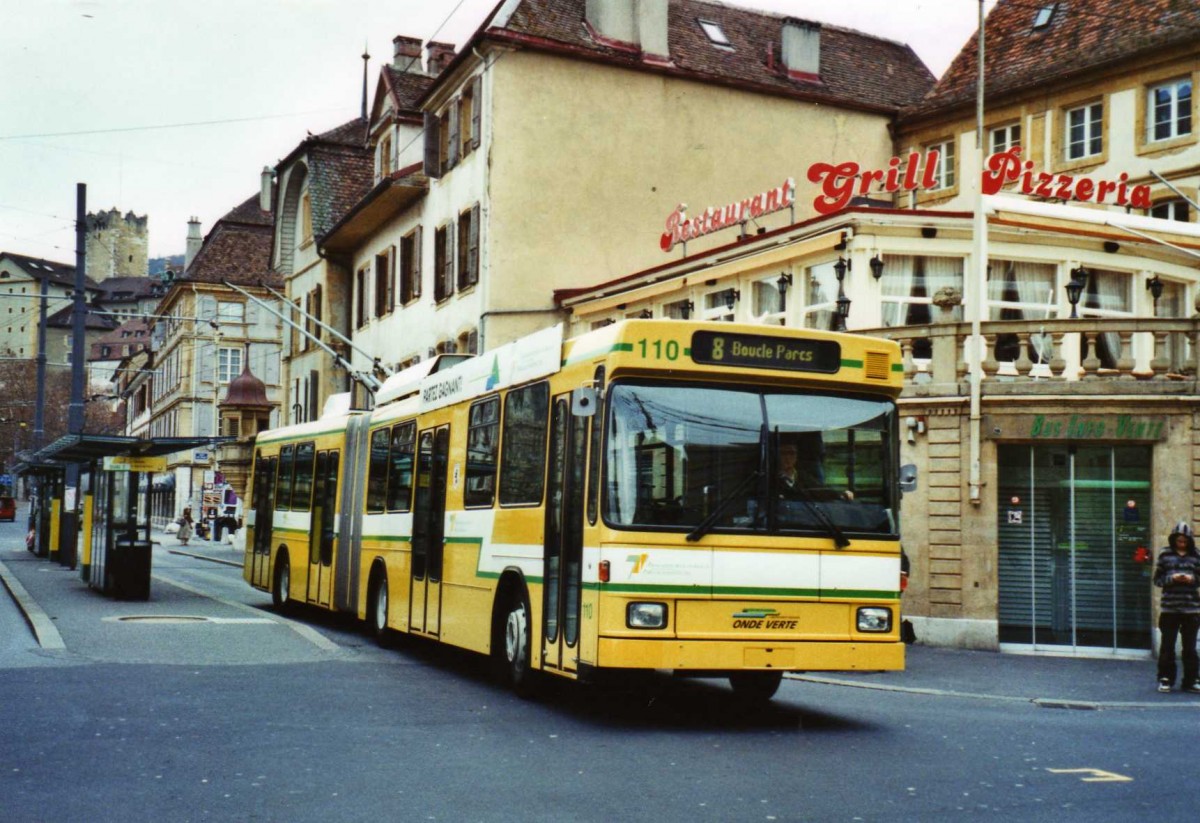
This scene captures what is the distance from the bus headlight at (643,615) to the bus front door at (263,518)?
14.0 m

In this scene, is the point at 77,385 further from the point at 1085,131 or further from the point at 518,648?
the point at 518,648

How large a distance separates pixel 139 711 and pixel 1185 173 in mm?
27257

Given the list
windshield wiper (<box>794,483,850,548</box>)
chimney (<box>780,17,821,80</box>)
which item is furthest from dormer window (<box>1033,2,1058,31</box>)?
windshield wiper (<box>794,483,850,548</box>)

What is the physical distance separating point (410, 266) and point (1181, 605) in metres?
28.6

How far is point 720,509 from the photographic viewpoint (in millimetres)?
11305

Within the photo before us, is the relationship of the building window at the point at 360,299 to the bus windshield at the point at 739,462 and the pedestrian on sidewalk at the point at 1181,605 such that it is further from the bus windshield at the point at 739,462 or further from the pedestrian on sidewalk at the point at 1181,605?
the bus windshield at the point at 739,462

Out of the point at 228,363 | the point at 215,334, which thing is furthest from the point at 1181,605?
the point at 228,363

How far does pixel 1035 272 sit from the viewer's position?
26062 mm

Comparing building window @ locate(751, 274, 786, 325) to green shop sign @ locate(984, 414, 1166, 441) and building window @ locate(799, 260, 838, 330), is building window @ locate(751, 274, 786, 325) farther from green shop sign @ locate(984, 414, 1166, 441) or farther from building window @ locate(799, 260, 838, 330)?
green shop sign @ locate(984, 414, 1166, 441)

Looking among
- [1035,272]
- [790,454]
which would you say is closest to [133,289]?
[1035,272]

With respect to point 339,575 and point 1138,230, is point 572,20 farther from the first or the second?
point 339,575

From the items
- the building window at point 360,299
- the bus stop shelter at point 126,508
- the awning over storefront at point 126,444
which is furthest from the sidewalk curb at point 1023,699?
the building window at point 360,299

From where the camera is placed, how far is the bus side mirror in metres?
11.2

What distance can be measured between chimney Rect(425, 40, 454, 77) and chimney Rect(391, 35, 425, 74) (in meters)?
0.64
